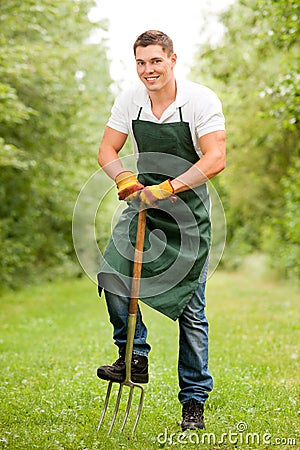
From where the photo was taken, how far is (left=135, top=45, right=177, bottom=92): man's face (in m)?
4.56

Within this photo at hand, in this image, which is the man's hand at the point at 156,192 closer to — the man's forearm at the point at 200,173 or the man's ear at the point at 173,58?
the man's forearm at the point at 200,173

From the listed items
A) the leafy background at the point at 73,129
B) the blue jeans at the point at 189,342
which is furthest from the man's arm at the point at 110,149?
the leafy background at the point at 73,129

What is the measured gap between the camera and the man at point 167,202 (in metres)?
4.59

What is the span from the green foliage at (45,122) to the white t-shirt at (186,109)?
7930mm

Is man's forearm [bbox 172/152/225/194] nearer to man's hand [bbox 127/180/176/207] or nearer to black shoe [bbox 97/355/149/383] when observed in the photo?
man's hand [bbox 127/180/176/207]

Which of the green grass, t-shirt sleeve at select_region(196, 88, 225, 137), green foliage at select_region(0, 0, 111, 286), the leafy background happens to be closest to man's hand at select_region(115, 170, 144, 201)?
t-shirt sleeve at select_region(196, 88, 225, 137)

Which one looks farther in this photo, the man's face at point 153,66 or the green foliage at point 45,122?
the green foliage at point 45,122

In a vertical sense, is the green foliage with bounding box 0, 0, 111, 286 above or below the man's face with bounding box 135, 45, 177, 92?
above

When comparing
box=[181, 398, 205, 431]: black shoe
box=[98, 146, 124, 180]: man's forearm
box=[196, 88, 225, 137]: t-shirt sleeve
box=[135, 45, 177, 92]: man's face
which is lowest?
box=[181, 398, 205, 431]: black shoe

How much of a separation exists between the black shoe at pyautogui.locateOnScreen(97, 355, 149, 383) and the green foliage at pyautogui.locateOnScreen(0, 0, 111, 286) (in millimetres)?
8377

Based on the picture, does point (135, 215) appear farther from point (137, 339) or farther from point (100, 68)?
point (100, 68)

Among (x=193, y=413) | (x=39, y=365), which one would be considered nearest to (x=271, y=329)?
(x=39, y=365)

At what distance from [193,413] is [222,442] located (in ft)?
0.96

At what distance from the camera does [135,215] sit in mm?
4781
